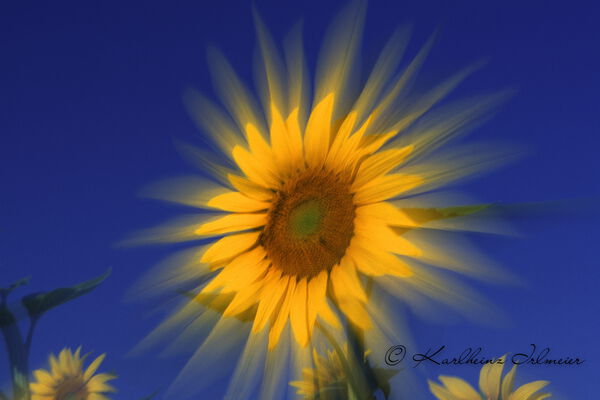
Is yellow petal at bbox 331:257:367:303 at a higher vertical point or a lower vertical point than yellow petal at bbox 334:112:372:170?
lower

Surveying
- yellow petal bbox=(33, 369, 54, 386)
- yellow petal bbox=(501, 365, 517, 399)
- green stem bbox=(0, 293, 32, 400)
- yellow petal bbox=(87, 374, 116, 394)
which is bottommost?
yellow petal bbox=(501, 365, 517, 399)

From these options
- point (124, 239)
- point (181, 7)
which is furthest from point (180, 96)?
point (124, 239)

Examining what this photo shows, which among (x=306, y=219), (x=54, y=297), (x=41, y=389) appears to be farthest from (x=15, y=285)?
(x=306, y=219)

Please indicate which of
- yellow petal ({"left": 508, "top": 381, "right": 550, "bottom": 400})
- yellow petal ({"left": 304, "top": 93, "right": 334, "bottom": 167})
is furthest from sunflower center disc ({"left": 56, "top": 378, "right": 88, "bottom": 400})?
yellow petal ({"left": 508, "top": 381, "right": 550, "bottom": 400})

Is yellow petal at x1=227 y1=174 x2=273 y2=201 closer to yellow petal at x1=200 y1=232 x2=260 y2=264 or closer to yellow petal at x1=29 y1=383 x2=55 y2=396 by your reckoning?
yellow petal at x1=200 y1=232 x2=260 y2=264

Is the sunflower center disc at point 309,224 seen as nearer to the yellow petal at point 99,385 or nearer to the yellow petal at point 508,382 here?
Result: the yellow petal at point 508,382

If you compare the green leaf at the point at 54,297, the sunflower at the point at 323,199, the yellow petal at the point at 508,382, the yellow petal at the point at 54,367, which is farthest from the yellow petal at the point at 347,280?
the yellow petal at the point at 54,367
